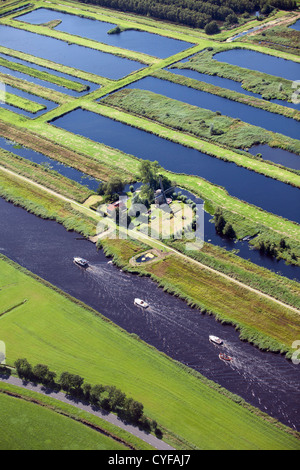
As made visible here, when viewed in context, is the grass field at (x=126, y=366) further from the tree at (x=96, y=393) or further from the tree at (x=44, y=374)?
the tree at (x=96, y=393)

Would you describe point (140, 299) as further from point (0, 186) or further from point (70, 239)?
point (0, 186)

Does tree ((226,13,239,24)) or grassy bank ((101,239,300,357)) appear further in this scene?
tree ((226,13,239,24))

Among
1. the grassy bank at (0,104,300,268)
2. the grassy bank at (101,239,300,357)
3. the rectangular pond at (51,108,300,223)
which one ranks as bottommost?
the grassy bank at (101,239,300,357)

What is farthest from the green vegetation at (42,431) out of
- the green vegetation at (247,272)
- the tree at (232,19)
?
the tree at (232,19)

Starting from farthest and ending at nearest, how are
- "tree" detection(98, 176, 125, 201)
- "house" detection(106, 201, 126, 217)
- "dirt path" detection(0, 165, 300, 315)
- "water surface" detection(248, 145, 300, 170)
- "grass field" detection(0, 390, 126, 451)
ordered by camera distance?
"water surface" detection(248, 145, 300, 170), "tree" detection(98, 176, 125, 201), "house" detection(106, 201, 126, 217), "dirt path" detection(0, 165, 300, 315), "grass field" detection(0, 390, 126, 451)

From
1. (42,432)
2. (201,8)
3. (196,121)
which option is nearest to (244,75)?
(196,121)

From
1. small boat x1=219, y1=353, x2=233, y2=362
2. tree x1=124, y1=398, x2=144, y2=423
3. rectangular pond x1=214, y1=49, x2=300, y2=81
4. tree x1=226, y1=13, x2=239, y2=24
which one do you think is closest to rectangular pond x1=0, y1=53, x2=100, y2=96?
rectangular pond x1=214, y1=49, x2=300, y2=81

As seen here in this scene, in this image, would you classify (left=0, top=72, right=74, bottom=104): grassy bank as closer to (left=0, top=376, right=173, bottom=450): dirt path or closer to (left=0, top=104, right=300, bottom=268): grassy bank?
(left=0, top=104, right=300, bottom=268): grassy bank
